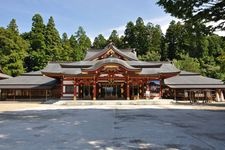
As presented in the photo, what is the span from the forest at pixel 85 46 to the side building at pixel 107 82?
17.2 feet

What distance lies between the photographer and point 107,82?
38500 mm

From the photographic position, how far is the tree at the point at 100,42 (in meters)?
91.1

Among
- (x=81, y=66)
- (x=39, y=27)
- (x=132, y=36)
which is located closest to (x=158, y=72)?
(x=81, y=66)

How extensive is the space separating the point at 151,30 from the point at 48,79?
172 feet

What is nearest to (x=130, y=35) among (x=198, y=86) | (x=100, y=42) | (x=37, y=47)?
(x=100, y=42)

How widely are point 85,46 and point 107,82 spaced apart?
47.5 meters

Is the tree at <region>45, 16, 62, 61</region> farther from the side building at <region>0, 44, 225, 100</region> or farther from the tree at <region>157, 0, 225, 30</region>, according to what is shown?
the tree at <region>157, 0, 225, 30</region>

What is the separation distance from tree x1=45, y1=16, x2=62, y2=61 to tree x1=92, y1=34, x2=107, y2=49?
21785mm

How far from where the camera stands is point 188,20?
40.3 ft

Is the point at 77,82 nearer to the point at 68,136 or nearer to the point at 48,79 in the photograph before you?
the point at 48,79

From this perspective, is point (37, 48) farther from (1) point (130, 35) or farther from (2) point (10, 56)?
(1) point (130, 35)

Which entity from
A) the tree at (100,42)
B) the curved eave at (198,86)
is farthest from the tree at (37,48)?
the curved eave at (198,86)

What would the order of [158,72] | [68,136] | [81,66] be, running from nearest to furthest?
1. [68,136]
2. [158,72]
3. [81,66]

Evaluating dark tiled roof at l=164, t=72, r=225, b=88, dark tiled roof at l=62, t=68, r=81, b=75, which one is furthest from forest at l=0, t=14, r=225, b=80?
dark tiled roof at l=62, t=68, r=81, b=75
